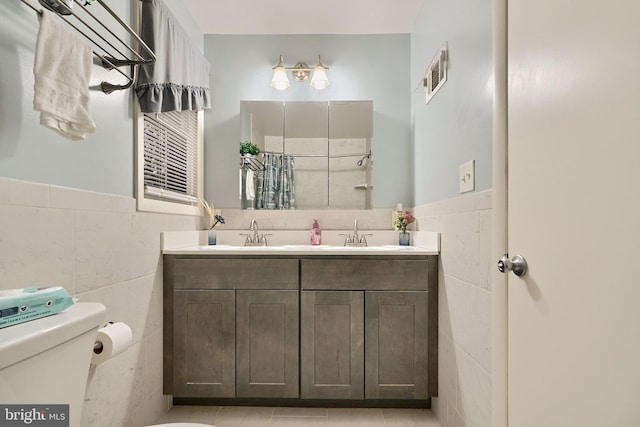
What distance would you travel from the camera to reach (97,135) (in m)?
1.30

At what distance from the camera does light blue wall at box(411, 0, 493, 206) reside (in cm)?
120

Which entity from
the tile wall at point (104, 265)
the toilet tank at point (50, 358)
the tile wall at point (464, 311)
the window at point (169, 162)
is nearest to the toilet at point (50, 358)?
the toilet tank at point (50, 358)

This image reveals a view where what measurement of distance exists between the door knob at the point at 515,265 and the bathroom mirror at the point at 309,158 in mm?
1487

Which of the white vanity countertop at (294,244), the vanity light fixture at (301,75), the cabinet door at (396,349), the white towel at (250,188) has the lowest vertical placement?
the cabinet door at (396,349)

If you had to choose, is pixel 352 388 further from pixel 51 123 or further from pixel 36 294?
pixel 51 123

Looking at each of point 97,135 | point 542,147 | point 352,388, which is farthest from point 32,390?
point 352,388

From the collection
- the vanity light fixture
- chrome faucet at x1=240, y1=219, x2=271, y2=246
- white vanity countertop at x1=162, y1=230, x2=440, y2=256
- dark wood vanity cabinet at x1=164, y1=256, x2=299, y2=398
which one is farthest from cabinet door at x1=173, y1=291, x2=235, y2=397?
the vanity light fixture

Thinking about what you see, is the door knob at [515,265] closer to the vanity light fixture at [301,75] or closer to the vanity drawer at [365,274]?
the vanity drawer at [365,274]

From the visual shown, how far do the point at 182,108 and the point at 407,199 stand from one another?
164cm

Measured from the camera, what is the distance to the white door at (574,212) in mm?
577

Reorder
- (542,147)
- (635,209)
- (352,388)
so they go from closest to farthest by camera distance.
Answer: (635,209)
(542,147)
(352,388)

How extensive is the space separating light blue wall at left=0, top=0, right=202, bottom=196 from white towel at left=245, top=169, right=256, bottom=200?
3.19 ft

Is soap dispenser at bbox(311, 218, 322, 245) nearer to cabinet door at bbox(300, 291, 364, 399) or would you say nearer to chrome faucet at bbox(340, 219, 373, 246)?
chrome faucet at bbox(340, 219, 373, 246)

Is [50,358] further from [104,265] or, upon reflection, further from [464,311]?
[464,311]
